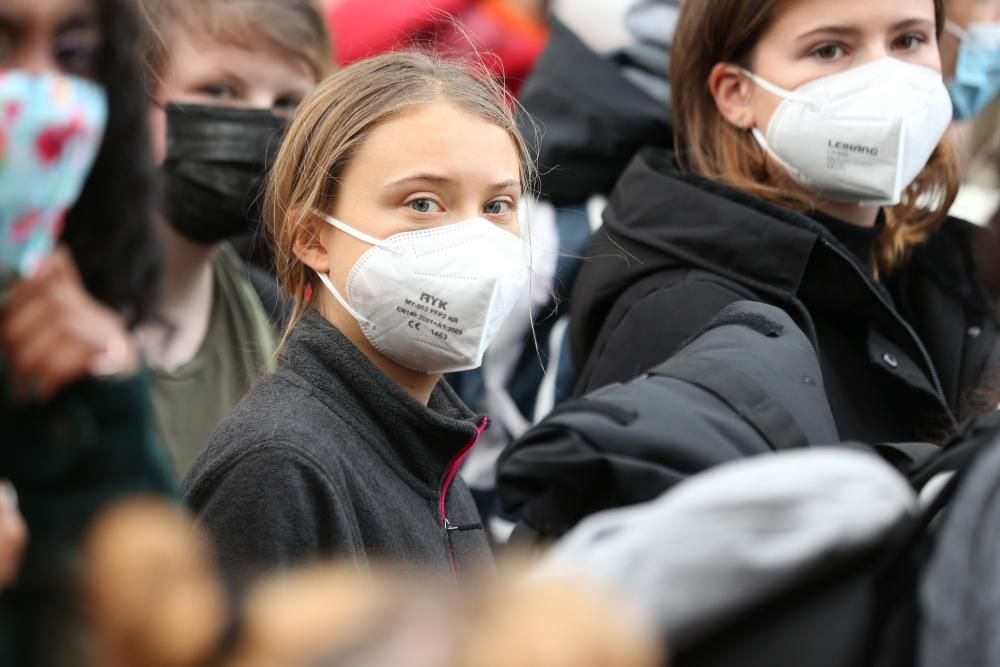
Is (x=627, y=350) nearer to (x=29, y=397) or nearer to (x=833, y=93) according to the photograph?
(x=833, y=93)

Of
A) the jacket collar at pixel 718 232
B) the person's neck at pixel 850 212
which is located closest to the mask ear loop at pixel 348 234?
the jacket collar at pixel 718 232

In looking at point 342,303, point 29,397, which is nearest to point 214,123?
point 342,303

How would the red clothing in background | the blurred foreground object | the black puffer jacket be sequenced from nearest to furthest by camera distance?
the blurred foreground object → the black puffer jacket → the red clothing in background

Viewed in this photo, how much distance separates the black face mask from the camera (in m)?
3.60

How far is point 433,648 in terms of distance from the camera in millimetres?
1127

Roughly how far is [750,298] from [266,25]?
1692 mm

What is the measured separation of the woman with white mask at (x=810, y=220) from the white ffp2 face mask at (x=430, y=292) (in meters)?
0.45

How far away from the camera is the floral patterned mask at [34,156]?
1364mm

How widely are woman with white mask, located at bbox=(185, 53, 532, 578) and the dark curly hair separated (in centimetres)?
77

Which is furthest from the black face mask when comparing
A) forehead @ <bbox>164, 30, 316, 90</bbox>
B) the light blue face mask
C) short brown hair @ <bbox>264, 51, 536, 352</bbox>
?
the light blue face mask

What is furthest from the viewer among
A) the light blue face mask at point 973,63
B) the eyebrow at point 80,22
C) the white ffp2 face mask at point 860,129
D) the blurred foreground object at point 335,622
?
the light blue face mask at point 973,63

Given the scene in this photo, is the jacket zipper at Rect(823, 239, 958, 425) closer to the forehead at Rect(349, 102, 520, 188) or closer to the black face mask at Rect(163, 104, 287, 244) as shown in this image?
the forehead at Rect(349, 102, 520, 188)

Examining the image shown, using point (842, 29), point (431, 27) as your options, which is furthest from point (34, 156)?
point (431, 27)

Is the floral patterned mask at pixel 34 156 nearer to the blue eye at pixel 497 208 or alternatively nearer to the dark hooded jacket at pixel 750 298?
the blue eye at pixel 497 208
